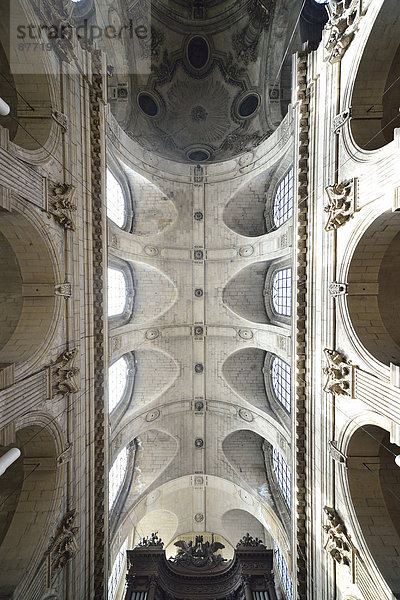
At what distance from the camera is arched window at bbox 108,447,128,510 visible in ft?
38.7

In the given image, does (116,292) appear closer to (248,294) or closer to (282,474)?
(248,294)

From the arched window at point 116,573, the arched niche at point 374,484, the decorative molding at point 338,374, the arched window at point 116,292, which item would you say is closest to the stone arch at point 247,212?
the arched window at point 116,292

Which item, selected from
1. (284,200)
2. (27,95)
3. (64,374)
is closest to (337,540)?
(64,374)

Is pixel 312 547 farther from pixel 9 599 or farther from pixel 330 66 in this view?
pixel 330 66

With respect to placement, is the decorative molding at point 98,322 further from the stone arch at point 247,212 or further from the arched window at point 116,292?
the stone arch at point 247,212

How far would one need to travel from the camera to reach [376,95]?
6.78m

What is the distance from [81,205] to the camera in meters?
8.13

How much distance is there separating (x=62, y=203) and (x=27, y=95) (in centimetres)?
271

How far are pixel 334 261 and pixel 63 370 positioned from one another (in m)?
7.78

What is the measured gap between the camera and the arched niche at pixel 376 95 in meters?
6.41

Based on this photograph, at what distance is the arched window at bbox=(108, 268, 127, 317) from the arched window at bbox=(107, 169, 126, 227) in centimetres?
234

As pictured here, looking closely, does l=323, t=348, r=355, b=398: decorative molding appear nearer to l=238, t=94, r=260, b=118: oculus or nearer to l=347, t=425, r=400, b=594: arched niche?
l=347, t=425, r=400, b=594: arched niche

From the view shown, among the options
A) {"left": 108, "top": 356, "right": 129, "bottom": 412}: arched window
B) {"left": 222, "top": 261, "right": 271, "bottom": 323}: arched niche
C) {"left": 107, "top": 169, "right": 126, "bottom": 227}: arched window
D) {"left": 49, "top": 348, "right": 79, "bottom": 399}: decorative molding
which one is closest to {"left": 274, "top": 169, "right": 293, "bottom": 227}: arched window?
{"left": 222, "top": 261, "right": 271, "bottom": 323}: arched niche

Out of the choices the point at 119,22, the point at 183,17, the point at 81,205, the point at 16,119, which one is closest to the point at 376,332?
the point at 81,205
